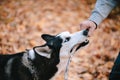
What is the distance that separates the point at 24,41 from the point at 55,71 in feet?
9.07

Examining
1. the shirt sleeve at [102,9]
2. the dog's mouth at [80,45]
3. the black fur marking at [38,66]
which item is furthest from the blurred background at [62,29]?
the shirt sleeve at [102,9]

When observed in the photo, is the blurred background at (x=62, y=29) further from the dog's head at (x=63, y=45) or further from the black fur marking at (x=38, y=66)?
the dog's head at (x=63, y=45)

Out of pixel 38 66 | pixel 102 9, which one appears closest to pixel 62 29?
pixel 38 66

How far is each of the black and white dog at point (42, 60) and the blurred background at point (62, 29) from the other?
1474 mm

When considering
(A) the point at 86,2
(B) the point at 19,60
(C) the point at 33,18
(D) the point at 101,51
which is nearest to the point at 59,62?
(B) the point at 19,60

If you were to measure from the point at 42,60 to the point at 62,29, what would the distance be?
11.7 feet

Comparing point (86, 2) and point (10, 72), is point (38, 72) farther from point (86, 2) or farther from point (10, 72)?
point (86, 2)

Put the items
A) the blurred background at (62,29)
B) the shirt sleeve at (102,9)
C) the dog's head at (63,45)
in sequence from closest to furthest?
the shirt sleeve at (102,9)
the dog's head at (63,45)
the blurred background at (62,29)

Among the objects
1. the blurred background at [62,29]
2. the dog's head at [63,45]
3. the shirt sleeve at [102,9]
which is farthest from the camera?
the blurred background at [62,29]

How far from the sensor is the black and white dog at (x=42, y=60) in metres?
3.94

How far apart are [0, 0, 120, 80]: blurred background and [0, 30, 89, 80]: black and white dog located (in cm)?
147

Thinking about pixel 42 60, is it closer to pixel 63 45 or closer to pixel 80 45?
pixel 63 45

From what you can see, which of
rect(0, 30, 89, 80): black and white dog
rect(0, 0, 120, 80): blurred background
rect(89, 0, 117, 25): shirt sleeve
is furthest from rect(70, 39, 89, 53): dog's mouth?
rect(0, 0, 120, 80): blurred background

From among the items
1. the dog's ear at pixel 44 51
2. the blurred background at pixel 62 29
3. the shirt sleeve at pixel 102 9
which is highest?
the shirt sleeve at pixel 102 9
